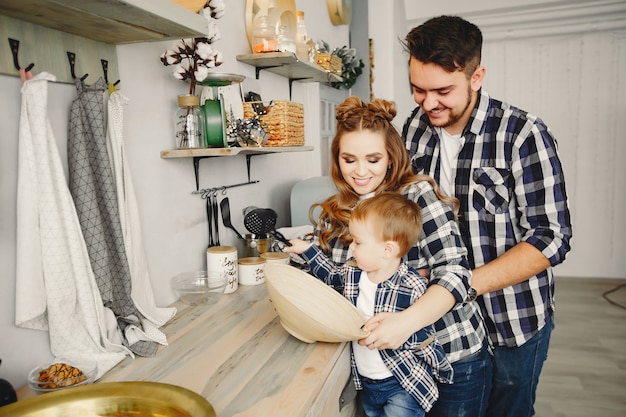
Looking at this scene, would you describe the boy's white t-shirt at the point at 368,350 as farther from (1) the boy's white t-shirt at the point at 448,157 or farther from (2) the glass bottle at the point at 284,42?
(2) the glass bottle at the point at 284,42

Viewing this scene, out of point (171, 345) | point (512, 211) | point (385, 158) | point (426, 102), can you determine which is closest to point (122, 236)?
point (171, 345)

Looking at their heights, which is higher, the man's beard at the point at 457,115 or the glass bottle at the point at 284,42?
the glass bottle at the point at 284,42

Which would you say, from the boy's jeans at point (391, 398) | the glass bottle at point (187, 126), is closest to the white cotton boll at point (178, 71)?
the glass bottle at point (187, 126)

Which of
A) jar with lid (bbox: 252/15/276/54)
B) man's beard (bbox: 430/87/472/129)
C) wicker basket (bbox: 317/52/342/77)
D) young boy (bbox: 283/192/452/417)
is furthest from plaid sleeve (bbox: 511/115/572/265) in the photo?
wicker basket (bbox: 317/52/342/77)

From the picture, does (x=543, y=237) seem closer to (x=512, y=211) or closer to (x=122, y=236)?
(x=512, y=211)

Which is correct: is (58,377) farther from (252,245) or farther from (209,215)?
(252,245)

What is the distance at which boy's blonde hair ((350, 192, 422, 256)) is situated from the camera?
1.37m

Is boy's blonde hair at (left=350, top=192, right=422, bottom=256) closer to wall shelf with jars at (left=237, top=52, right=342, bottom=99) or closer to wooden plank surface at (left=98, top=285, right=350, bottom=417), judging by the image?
wooden plank surface at (left=98, top=285, right=350, bottom=417)

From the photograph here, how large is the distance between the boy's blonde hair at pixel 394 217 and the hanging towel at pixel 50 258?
724 mm

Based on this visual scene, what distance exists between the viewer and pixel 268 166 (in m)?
2.73

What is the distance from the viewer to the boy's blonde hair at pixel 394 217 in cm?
137

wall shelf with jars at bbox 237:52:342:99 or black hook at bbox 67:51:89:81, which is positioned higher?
wall shelf with jars at bbox 237:52:342:99

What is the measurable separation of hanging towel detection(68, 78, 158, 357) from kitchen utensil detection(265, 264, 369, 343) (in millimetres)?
379

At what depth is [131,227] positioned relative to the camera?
1.53 meters
